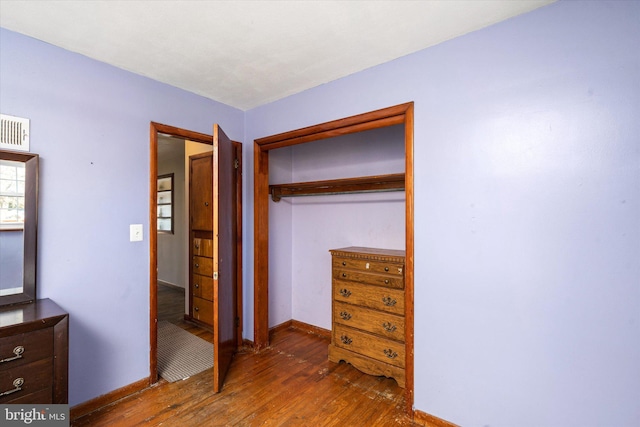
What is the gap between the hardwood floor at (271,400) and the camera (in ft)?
6.40

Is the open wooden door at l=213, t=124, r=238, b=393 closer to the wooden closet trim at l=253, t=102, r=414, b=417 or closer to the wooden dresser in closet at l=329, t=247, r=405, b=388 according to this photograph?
the wooden closet trim at l=253, t=102, r=414, b=417

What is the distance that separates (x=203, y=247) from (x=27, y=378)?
2215 mm

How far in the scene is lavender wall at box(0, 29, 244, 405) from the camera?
6.17 feet

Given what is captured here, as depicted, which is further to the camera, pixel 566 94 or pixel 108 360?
pixel 108 360

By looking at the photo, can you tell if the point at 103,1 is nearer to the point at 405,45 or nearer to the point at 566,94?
the point at 405,45

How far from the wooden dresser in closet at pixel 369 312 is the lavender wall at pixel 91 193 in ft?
5.30

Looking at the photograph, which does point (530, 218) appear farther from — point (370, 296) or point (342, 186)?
point (342, 186)

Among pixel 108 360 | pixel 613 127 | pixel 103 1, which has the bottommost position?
pixel 108 360

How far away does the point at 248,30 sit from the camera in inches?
69.7

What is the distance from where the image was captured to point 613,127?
1426 mm

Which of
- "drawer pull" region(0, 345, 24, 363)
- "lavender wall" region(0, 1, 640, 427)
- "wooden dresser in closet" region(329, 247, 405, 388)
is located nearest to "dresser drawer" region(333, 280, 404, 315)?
"wooden dresser in closet" region(329, 247, 405, 388)

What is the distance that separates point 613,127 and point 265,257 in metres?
2.72

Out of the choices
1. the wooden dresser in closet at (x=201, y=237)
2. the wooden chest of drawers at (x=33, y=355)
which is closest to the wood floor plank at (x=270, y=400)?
the wooden chest of drawers at (x=33, y=355)

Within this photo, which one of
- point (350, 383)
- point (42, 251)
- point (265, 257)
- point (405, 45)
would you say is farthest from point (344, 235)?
point (42, 251)
